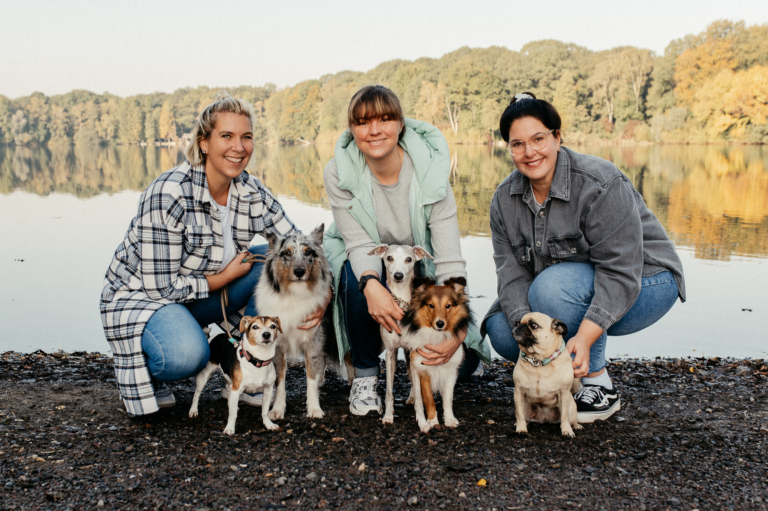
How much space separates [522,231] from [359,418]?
199cm

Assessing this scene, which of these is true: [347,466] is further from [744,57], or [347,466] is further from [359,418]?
[744,57]

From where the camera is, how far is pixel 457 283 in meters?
4.12

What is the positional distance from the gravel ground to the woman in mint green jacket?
580 mm

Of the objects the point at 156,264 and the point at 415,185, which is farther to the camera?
the point at 415,185


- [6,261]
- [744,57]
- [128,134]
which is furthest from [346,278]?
[128,134]

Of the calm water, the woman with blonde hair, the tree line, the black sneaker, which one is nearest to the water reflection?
the calm water

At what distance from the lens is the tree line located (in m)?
50.9

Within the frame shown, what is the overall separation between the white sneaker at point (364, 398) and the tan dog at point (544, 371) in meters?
1.16

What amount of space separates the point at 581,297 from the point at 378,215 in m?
1.76

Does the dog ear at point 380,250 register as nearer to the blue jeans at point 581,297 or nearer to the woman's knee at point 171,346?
the blue jeans at point 581,297

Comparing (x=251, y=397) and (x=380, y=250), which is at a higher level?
(x=380, y=250)

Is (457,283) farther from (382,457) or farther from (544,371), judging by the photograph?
(382,457)

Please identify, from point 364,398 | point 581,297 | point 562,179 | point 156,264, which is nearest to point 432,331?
point 364,398

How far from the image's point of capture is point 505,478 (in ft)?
10.8
